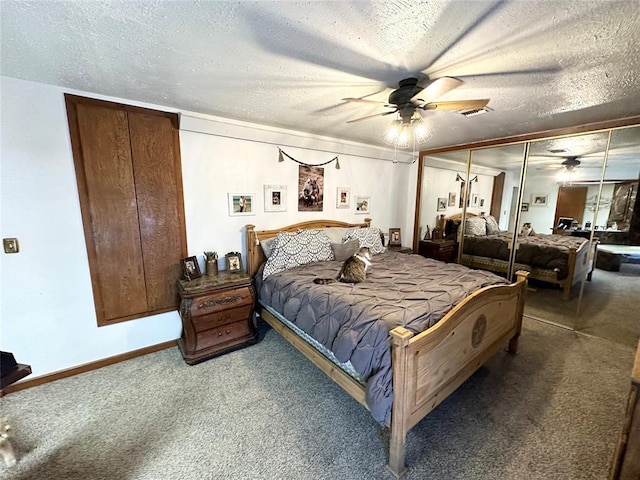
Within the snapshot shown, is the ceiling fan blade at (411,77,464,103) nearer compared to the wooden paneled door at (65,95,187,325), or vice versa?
the ceiling fan blade at (411,77,464,103)

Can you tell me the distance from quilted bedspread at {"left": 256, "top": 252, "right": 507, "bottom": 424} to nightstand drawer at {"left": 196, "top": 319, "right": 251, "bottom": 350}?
1.05ft

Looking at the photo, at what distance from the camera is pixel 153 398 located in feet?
6.48

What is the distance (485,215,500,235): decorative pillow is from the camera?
142 inches

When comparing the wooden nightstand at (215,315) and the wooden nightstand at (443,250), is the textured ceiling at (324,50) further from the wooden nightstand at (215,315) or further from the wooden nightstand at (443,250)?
the wooden nightstand at (443,250)

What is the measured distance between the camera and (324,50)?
1438 millimetres

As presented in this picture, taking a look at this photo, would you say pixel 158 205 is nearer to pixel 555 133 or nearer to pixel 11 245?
pixel 11 245

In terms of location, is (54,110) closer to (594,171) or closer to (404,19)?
(404,19)

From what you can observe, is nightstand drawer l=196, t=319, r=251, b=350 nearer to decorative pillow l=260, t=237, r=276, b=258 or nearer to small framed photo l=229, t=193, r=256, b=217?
decorative pillow l=260, t=237, r=276, b=258

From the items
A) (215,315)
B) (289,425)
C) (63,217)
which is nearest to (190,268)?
(215,315)

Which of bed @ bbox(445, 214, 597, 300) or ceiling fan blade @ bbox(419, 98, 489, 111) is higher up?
ceiling fan blade @ bbox(419, 98, 489, 111)

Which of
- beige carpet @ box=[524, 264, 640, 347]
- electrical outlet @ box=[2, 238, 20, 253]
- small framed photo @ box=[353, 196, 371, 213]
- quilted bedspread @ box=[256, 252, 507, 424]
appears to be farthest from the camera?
small framed photo @ box=[353, 196, 371, 213]

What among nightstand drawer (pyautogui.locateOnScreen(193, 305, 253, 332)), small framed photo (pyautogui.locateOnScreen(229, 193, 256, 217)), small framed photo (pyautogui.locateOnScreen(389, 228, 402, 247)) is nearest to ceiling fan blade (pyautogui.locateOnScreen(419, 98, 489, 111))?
small framed photo (pyautogui.locateOnScreen(229, 193, 256, 217))

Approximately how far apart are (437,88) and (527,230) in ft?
8.97

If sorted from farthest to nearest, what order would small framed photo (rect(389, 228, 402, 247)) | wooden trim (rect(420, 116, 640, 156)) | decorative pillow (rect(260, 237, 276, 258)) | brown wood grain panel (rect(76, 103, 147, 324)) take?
1. small framed photo (rect(389, 228, 402, 247))
2. decorative pillow (rect(260, 237, 276, 258))
3. wooden trim (rect(420, 116, 640, 156))
4. brown wood grain panel (rect(76, 103, 147, 324))
